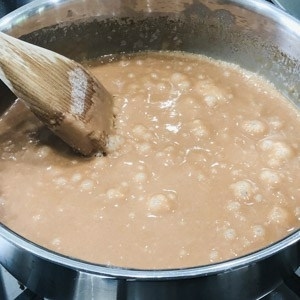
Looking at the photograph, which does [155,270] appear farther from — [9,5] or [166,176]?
[9,5]

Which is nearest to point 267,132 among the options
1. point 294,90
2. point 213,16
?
point 294,90

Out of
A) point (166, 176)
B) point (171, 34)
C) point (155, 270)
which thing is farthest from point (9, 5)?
point (155, 270)

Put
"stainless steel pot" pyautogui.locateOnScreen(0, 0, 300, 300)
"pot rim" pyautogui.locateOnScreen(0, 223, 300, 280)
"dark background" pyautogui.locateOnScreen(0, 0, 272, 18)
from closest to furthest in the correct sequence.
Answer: "pot rim" pyautogui.locateOnScreen(0, 223, 300, 280) < "stainless steel pot" pyautogui.locateOnScreen(0, 0, 300, 300) < "dark background" pyautogui.locateOnScreen(0, 0, 272, 18)

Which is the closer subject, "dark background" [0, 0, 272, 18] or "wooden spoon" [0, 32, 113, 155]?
"wooden spoon" [0, 32, 113, 155]

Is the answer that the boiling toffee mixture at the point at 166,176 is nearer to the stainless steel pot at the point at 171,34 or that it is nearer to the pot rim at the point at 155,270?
the stainless steel pot at the point at 171,34

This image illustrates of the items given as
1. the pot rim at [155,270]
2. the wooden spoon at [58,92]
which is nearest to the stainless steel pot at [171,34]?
the pot rim at [155,270]

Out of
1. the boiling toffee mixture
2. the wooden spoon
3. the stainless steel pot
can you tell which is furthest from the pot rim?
the wooden spoon

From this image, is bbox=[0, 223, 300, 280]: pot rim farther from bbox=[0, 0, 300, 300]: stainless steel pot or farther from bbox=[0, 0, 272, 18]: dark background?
bbox=[0, 0, 272, 18]: dark background
